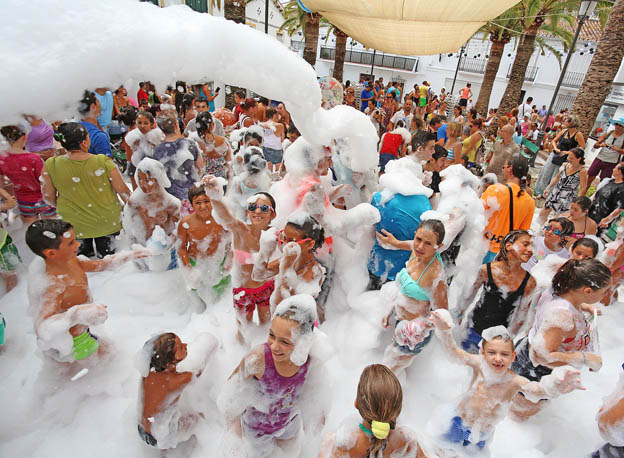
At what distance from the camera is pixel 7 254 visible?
324cm

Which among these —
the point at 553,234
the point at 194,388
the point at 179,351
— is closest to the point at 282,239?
the point at 179,351

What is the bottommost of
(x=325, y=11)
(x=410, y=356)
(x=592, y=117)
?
(x=410, y=356)

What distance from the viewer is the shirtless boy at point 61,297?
6.96 ft

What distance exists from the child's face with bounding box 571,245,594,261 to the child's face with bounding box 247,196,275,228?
241 cm

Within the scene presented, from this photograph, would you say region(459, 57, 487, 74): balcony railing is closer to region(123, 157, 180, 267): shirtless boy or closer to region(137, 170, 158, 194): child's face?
region(123, 157, 180, 267): shirtless boy

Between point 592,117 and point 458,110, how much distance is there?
2848 millimetres

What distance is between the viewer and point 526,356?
8.18 feet

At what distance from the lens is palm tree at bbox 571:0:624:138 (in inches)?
288

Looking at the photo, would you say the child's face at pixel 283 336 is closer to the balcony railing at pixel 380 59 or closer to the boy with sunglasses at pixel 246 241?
the boy with sunglasses at pixel 246 241

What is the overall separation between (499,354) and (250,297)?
1.78 metres

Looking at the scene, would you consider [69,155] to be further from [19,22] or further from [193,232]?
[19,22]

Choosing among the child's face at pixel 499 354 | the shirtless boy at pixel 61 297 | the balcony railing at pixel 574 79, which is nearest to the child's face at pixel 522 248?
the child's face at pixel 499 354

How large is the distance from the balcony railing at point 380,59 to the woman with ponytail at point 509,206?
102 feet

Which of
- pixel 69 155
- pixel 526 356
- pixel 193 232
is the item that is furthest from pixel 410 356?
pixel 69 155
